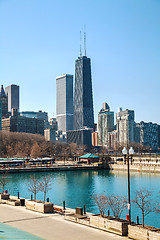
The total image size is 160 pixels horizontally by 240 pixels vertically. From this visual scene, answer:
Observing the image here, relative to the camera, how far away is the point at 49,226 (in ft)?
78.1

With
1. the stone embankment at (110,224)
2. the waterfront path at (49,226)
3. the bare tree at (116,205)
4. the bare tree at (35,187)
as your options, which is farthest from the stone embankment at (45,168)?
the waterfront path at (49,226)

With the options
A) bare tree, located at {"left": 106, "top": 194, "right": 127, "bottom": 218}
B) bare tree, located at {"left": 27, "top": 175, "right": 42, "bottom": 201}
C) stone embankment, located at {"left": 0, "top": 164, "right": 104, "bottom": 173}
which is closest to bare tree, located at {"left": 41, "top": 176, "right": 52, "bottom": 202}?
bare tree, located at {"left": 27, "top": 175, "right": 42, "bottom": 201}

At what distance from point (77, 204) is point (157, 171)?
64.9 m

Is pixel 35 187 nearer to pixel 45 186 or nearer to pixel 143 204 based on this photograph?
pixel 45 186

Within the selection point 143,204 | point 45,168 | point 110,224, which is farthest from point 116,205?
point 45,168

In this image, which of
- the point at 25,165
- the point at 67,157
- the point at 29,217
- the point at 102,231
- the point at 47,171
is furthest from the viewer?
the point at 67,157

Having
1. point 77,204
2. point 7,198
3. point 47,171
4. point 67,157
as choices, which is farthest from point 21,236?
point 67,157

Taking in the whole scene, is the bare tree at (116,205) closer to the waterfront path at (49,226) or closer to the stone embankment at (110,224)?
the stone embankment at (110,224)

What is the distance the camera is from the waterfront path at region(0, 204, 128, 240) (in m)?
21.1

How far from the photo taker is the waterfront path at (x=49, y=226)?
2109 centimetres

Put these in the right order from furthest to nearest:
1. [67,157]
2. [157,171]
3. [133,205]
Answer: [67,157] < [157,171] < [133,205]

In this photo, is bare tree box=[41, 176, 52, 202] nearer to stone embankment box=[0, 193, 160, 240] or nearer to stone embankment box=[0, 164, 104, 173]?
stone embankment box=[0, 193, 160, 240]

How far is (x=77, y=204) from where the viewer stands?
46500mm

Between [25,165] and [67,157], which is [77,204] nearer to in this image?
[25,165]
